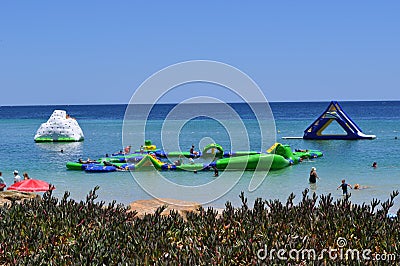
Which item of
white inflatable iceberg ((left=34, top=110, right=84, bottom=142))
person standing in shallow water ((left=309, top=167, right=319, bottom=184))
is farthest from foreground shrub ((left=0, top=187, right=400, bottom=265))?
white inflatable iceberg ((left=34, top=110, right=84, bottom=142))

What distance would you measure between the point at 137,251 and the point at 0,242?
1154 mm

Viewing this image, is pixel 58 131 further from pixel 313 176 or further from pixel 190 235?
pixel 190 235

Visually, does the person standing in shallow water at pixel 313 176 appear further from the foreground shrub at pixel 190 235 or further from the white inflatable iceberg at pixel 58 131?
the white inflatable iceberg at pixel 58 131

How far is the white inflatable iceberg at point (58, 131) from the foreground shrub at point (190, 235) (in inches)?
1904

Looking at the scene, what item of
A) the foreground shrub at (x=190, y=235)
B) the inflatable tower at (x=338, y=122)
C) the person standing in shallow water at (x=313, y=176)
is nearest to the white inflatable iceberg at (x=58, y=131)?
the inflatable tower at (x=338, y=122)

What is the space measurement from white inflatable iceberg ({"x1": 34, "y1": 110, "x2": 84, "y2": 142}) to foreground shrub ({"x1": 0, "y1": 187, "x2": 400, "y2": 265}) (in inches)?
1904

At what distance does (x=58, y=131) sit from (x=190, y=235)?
50011 millimetres

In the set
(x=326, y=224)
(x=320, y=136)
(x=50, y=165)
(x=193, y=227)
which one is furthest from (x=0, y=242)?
(x=320, y=136)

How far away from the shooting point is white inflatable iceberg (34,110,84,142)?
52409mm

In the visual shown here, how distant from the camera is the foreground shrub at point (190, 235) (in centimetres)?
379

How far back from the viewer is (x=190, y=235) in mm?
4617

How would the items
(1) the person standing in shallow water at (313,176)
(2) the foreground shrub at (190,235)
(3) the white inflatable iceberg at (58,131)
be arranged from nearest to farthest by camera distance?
(2) the foreground shrub at (190,235) < (1) the person standing in shallow water at (313,176) < (3) the white inflatable iceberg at (58,131)

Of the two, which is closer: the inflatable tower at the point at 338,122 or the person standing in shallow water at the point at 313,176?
the person standing in shallow water at the point at 313,176

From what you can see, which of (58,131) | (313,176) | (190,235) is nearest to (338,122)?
(313,176)
